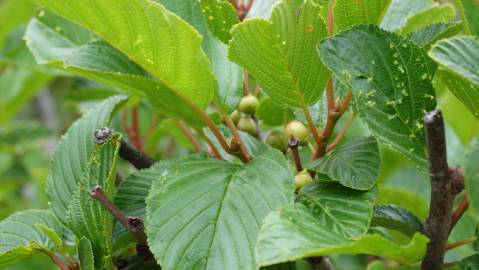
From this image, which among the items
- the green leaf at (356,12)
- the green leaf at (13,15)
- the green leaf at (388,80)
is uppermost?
the green leaf at (13,15)

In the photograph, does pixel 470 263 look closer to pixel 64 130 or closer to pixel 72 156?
pixel 72 156

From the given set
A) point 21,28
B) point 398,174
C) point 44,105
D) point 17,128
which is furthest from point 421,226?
point 44,105

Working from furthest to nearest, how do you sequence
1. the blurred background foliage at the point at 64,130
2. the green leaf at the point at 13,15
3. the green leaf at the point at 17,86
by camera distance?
1. the green leaf at the point at 13,15
2. the green leaf at the point at 17,86
3. the blurred background foliage at the point at 64,130

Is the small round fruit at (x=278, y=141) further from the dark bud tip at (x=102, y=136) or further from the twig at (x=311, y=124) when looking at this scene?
the dark bud tip at (x=102, y=136)

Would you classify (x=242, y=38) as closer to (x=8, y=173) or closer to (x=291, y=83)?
(x=291, y=83)

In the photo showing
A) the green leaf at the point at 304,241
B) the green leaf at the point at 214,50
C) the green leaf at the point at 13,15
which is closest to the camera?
the green leaf at the point at 304,241

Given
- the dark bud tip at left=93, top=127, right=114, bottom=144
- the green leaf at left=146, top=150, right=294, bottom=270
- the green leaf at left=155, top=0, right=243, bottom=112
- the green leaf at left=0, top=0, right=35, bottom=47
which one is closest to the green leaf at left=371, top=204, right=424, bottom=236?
the green leaf at left=146, top=150, right=294, bottom=270

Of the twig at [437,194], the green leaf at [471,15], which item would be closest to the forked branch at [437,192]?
the twig at [437,194]
